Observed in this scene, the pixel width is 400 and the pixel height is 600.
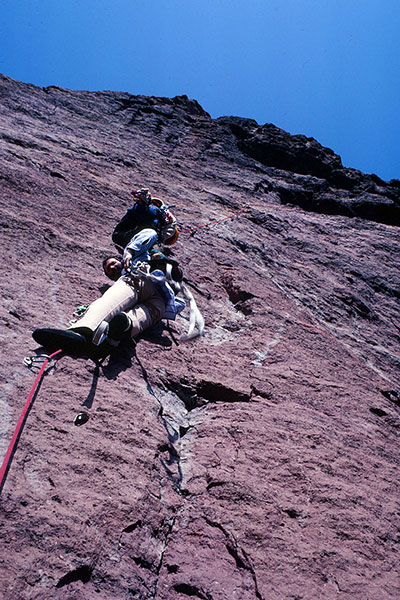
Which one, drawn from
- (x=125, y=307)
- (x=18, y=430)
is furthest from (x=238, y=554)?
(x=125, y=307)

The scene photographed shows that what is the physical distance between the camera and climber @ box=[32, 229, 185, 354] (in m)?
3.04

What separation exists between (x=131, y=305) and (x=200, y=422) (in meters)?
1.32

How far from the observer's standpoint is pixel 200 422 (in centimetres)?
328

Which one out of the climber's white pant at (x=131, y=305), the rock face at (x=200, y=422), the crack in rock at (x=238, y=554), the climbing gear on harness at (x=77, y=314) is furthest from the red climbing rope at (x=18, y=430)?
the crack in rock at (x=238, y=554)

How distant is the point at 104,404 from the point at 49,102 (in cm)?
1058

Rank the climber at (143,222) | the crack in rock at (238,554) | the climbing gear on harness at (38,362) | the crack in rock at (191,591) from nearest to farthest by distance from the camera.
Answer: the crack in rock at (191,591) < the crack in rock at (238,554) < the climbing gear on harness at (38,362) < the climber at (143,222)

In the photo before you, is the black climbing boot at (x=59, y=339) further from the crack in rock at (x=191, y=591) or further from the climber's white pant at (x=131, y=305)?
the crack in rock at (x=191, y=591)

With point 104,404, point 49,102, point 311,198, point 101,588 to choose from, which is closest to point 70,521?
point 101,588

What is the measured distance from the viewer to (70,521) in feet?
6.74

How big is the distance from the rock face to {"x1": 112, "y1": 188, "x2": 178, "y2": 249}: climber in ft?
1.41

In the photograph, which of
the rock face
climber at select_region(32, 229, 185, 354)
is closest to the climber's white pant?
climber at select_region(32, 229, 185, 354)

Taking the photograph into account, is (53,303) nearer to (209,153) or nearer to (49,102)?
(49,102)

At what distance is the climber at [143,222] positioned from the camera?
18.0ft

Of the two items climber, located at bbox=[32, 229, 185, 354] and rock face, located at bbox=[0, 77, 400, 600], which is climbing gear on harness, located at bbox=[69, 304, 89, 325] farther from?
climber, located at bbox=[32, 229, 185, 354]
